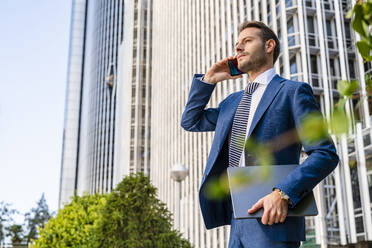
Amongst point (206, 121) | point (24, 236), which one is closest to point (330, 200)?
point (206, 121)

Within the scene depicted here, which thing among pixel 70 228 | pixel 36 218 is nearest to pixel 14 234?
pixel 36 218

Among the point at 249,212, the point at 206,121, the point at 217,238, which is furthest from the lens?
the point at 217,238

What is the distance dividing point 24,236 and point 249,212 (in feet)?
153

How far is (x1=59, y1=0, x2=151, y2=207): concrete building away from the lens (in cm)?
3447

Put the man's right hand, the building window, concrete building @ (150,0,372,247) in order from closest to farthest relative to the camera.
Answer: the man's right hand → concrete building @ (150,0,372,247) → the building window

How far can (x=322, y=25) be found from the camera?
13773 millimetres

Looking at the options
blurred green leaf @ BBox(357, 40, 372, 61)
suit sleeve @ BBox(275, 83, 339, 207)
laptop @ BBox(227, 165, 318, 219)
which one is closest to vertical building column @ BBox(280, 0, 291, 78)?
suit sleeve @ BBox(275, 83, 339, 207)

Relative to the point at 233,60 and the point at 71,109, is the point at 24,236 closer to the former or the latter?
the point at 71,109

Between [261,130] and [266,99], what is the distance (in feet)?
0.50

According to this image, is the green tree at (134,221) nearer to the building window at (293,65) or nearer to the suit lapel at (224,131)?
the suit lapel at (224,131)

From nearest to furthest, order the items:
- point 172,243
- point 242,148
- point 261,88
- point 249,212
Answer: point 249,212 < point 242,148 < point 261,88 < point 172,243

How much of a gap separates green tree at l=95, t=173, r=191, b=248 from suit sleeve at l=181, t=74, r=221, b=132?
525cm

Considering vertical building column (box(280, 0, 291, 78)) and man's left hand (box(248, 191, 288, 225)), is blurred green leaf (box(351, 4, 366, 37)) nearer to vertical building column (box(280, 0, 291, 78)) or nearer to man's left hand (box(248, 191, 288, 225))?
man's left hand (box(248, 191, 288, 225))

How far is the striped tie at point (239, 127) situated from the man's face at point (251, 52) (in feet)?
0.30
